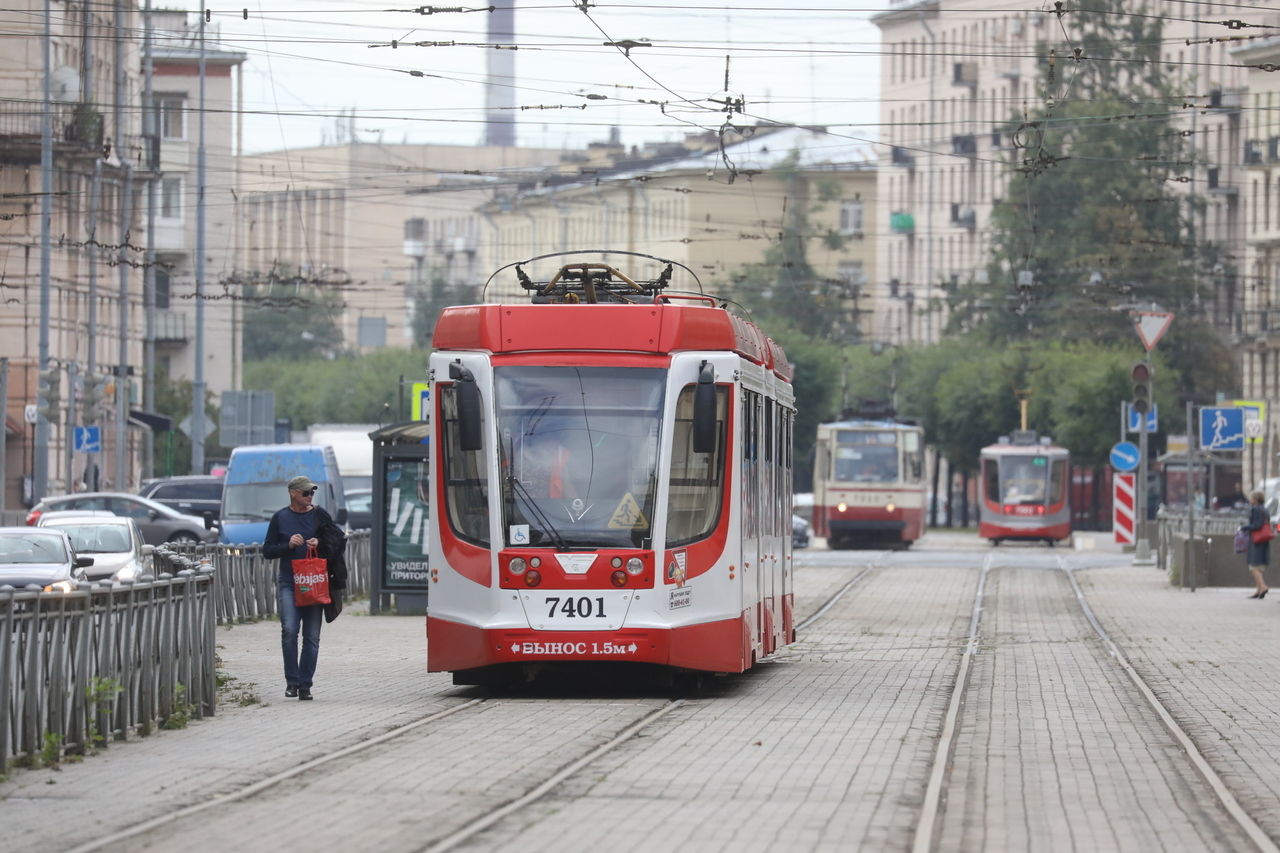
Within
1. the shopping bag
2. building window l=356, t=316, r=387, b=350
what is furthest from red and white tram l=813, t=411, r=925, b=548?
building window l=356, t=316, r=387, b=350

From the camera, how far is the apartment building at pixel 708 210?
102312mm

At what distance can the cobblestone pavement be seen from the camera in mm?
10773

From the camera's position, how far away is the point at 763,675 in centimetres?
2081

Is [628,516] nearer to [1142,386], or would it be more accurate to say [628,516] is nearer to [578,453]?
[578,453]

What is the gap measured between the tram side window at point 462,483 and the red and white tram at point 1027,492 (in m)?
50.8

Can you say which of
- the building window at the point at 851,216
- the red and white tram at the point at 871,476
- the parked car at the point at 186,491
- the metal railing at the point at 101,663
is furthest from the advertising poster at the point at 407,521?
the building window at the point at 851,216

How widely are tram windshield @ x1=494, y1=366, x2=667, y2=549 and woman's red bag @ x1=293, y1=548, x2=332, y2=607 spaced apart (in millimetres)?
1356

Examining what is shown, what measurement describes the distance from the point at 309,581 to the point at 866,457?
4184 cm

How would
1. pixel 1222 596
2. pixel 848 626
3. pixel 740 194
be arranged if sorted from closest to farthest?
pixel 848 626
pixel 1222 596
pixel 740 194

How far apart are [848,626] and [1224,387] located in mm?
64553

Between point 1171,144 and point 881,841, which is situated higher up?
point 1171,144

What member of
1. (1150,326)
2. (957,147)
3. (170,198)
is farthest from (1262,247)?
(1150,326)

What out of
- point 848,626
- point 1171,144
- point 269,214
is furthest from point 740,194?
point 848,626

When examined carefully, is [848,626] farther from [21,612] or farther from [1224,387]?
[1224,387]
